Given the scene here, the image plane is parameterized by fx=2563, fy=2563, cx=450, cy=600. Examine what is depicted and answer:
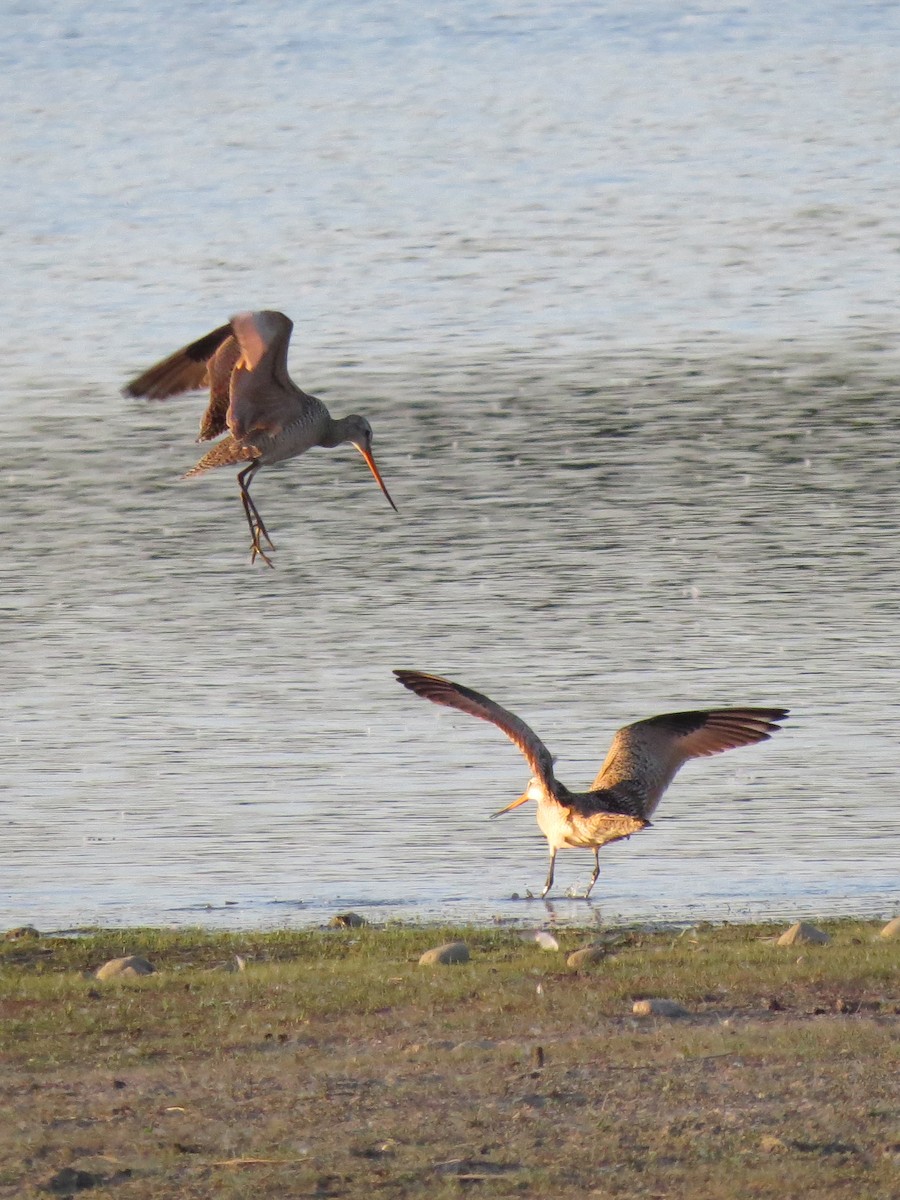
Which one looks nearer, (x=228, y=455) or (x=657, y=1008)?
(x=657, y=1008)

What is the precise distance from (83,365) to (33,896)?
84.1 feet

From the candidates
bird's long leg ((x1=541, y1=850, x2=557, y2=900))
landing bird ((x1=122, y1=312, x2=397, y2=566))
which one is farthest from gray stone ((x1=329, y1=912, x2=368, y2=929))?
landing bird ((x1=122, y1=312, x2=397, y2=566))

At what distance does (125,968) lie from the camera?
10352 millimetres

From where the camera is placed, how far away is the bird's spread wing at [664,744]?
11688 mm

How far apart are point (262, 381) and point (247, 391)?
0.39 feet

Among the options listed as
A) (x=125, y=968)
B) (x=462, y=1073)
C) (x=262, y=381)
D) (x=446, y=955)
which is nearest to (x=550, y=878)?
(x=446, y=955)

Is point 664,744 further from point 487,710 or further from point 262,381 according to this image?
point 262,381

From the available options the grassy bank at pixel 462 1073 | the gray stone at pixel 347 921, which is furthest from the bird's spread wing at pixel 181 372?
the grassy bank at pixel 462 1073

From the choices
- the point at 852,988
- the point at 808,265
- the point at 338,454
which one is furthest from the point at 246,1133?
the point at 808,265

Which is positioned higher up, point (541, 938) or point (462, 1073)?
point (462, 1073)

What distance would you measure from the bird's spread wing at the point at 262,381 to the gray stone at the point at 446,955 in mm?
3666

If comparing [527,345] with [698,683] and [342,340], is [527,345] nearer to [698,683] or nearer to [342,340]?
[342,340]

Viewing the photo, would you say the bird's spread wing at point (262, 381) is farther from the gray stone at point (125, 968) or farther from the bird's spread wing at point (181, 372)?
the gray stone at point (125, 968)

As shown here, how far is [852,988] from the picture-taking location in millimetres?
9555
